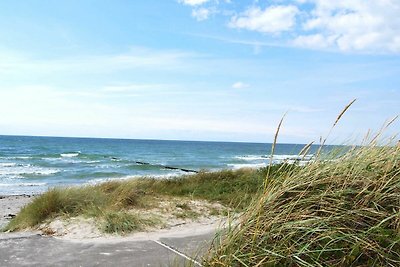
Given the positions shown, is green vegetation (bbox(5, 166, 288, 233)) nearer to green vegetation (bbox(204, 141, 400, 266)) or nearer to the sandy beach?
green vegetation (bbox(204, 141, 400, 266))

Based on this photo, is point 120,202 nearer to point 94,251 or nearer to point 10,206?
point 94,251

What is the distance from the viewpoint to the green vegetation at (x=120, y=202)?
6.50 metres

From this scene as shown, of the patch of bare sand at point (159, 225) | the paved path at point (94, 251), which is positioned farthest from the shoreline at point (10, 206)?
the paved path at point (94, 251)

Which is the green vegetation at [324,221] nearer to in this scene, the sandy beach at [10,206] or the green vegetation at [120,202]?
the green vegetation at [120,202]

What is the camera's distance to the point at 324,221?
3.26 metres

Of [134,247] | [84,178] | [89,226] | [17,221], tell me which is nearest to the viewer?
[134,247]

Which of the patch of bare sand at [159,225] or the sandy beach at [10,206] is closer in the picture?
the patch of bare sand at [159,225]

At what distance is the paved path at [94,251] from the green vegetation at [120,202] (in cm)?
75

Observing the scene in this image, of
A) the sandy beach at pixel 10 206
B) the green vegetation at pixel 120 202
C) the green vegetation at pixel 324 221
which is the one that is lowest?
the sandy beach at pixel 10 206

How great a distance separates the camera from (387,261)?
10.2 feet

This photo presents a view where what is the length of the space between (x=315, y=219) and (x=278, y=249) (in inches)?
14.2

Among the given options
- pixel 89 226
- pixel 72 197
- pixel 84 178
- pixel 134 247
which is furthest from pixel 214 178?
pixel 84 178

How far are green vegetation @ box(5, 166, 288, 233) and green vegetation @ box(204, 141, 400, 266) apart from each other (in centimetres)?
142

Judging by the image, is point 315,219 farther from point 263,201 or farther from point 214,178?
point 214,178
